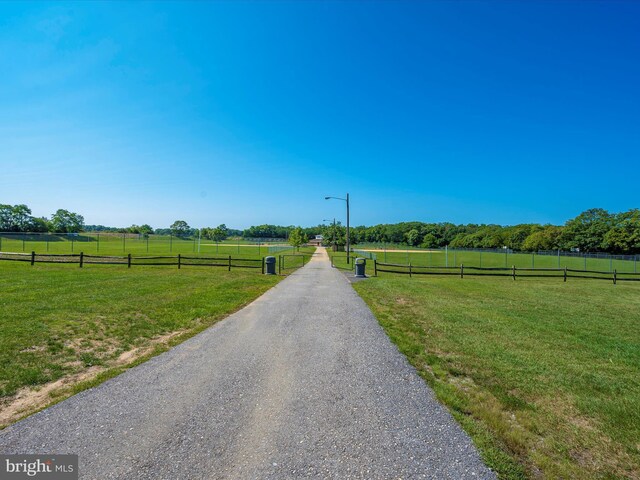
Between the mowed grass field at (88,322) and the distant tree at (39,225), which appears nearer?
the mowed grass field at (88,322)

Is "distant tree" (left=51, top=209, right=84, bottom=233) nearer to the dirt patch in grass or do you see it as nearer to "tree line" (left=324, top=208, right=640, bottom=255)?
"tree line" (left=324, top=208, right=640, bottom=255)

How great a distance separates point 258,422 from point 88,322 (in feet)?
20.4

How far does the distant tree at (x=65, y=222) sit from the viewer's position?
368 feet

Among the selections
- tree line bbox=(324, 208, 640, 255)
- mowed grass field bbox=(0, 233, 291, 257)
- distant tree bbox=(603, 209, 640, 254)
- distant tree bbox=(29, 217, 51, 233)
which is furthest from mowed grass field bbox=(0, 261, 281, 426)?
distant tree bbox=(29, 217, 51, 233)

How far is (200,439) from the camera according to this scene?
3164 millimetres

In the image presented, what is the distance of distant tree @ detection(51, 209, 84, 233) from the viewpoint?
11212 cm

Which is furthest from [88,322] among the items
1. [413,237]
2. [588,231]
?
[413,237]

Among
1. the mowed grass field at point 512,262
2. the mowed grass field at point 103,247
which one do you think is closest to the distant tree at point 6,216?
the mowed grass field at point 103,247

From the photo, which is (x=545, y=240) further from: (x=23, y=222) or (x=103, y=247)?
(x=23, y=222)

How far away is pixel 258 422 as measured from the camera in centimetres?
348

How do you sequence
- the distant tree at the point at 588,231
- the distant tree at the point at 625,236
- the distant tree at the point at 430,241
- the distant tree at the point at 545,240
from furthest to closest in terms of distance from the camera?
the distant tree at the point at 430,241 < the distant tree at the point at 545,240 < the distant tree at the point at 588,231 < the distant tree at the point at 625,236

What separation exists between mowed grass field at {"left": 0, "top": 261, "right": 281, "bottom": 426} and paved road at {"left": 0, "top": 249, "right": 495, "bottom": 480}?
2.69ft

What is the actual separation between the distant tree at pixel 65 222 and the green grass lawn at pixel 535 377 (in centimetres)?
14120

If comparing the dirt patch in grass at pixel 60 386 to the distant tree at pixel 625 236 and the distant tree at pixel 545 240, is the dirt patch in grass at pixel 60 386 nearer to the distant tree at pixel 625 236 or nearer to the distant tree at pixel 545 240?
the distant tree at pixel 625 236
